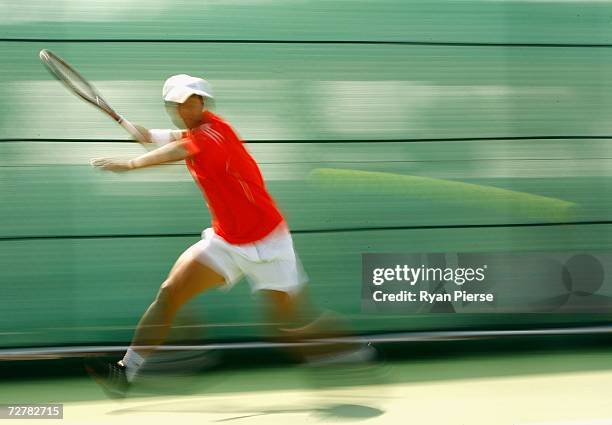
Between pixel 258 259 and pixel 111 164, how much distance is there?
81cm

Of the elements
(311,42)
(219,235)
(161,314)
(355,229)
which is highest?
(311,42)

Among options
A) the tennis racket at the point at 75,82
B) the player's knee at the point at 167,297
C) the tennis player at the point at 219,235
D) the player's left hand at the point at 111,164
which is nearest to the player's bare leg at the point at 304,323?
the tennis player at the point at 219,235

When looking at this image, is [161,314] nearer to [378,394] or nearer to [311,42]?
[378,394]

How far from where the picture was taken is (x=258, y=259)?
527 centimetres

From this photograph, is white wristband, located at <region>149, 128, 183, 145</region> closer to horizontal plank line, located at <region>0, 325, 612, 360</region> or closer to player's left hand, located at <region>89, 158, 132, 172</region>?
player's left hand, located at <region>89, 158, 132, 172</region>

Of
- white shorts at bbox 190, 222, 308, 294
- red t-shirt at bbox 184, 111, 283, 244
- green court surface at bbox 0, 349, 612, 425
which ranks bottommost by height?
green court surface at bbox 0, 349, 612, 425

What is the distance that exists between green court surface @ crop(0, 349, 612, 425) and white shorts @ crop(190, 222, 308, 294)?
2.05 feet

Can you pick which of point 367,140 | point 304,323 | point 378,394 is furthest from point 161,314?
point 367,140

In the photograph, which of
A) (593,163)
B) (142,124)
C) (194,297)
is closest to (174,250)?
(194,297)

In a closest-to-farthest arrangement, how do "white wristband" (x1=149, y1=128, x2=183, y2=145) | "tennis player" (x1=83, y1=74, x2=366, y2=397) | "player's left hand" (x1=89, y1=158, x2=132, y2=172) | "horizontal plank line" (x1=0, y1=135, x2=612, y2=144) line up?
"player's left hand" (x1=89, y1=158, x2=132, y2=172) → "tennis player" (x1=83, y1=74, x2=366, y2=397) → "white wristband" (x1=149, y1=128, x2=183, y2=145) → "horizontal plank line" (x1=0, y1=135, x2=612, y2=144)

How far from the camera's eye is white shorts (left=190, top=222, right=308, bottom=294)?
5.28m

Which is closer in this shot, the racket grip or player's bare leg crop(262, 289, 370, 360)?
player's bare leg crop(262, 289, 370, 360)

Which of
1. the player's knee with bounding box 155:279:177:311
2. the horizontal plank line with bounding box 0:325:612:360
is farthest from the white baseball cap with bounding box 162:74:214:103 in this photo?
the horizontal plank line with bounding box 0:325:612:360

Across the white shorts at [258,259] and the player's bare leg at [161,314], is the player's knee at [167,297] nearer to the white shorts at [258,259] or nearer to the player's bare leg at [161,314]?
the player's bare leg at [161,314]
